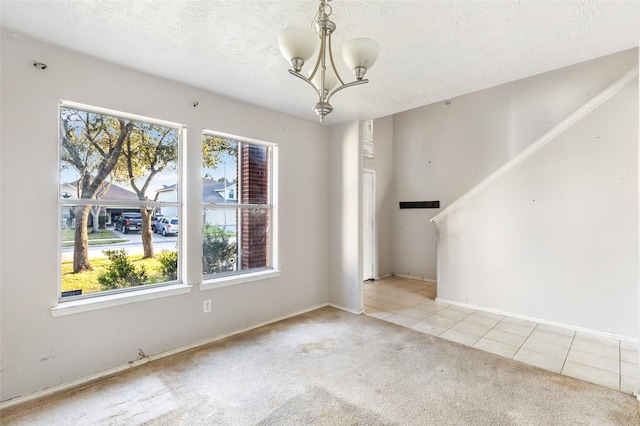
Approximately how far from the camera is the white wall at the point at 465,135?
4168 mm

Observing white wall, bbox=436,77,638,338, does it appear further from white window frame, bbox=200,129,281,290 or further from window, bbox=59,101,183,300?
window, bbox=59,101,183,300

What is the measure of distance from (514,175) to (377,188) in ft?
8.21

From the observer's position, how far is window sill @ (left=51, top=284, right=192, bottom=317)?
2.24 metres

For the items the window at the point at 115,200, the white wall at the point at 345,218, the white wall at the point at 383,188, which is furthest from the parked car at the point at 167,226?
the white wall at the point at 383,188

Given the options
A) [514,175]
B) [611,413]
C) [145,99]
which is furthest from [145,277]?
[514,175]

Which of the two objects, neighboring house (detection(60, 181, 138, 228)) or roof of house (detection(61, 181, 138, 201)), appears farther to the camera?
roof of house (detection(61, 181, 138, 201))

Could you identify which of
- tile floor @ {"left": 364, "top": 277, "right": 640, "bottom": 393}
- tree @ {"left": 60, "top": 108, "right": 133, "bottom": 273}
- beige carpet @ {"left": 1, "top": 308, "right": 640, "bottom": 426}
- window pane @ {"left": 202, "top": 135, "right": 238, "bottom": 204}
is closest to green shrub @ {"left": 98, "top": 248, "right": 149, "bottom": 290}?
tree @ {"left": 60, "top": 108, "right": 133, "bottom": 273}

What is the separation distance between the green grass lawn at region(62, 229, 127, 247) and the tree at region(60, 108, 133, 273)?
0.03 m

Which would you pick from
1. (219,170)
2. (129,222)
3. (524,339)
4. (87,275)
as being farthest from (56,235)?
(524,339)

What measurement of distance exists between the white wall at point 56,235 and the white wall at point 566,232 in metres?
3.01

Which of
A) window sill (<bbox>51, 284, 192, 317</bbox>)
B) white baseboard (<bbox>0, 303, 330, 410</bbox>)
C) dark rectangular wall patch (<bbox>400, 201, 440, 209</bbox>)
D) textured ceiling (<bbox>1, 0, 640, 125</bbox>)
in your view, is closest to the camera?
textured ceiling (<bbox>1, 0, 640, 125</bbox>)

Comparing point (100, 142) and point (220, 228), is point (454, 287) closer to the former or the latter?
point (220, 228)

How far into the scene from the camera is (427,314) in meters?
3.85

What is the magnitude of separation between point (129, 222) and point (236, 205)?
1.03m
